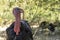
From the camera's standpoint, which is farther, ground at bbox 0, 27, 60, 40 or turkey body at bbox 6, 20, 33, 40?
ground at bbox 0, 27, 60, 40

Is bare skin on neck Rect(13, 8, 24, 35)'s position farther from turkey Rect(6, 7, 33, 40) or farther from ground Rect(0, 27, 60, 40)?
ground Rect(0, 27, 60, 40)

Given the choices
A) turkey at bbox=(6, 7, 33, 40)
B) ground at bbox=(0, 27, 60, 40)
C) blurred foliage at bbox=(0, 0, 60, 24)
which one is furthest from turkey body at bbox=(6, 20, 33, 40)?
blurred foliage at bbox=(0, 0, 60, 24)

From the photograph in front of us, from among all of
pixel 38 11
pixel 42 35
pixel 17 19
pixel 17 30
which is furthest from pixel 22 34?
pixel 38 11

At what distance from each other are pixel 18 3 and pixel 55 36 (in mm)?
1807

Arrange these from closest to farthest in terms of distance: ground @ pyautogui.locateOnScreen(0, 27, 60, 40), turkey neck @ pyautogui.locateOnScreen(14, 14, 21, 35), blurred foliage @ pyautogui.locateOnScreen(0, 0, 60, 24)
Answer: turkey neck @ pyautogui.locateOnScreen(14, 14, 21, 35), ground @ pyautogui.locateOnScreen(0, 27, 60, 40), blurred foliage @ pyautogui.locateOnScreen(0, 0, 60, 24)

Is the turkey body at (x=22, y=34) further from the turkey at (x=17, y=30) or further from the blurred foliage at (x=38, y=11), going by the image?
the blurred foliage at (x=38, y=11)

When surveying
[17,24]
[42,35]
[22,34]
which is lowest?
[42,35]

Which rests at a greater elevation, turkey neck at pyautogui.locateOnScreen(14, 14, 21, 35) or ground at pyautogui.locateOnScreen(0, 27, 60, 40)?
turkey neck at pyautogui.locateOnScreen(14, 14, 21, 35)

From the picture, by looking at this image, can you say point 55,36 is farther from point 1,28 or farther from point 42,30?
point 1,28

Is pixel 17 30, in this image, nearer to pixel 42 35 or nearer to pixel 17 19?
pixel 17 19

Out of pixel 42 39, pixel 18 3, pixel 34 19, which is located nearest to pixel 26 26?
pixel 42 39

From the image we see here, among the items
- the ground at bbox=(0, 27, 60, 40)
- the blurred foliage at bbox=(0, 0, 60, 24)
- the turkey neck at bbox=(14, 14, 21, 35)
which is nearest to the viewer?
the turkey neck at bbox=(14, 14, 21, 35)

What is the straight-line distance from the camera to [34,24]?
640 cm

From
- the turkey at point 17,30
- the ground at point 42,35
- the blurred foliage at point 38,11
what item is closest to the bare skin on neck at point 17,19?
the turkey at point 17,30
